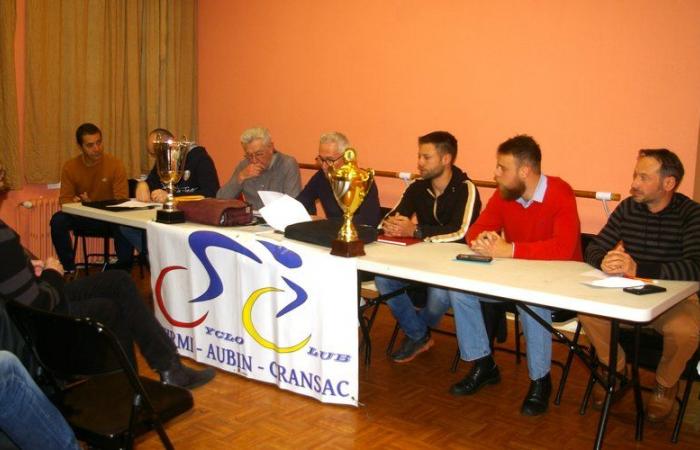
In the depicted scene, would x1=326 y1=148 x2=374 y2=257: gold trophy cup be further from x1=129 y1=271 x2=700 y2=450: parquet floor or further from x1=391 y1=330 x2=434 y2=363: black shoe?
x1=391 y1=330 x2=434 y2=363: black shoe

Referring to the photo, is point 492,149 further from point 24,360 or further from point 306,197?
point 24,360

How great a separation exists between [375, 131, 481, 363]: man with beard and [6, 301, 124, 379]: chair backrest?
1735mm

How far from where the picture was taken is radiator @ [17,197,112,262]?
5.17m

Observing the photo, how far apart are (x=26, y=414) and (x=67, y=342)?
0.20m

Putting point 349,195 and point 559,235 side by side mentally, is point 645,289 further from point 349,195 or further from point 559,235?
point 349,195

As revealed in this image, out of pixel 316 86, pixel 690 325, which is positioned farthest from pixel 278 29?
pixel 690 325

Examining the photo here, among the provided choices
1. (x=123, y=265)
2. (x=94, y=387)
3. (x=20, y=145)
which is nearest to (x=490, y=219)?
(x=94, y=387)

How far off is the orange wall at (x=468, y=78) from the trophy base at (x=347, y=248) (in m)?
1.92

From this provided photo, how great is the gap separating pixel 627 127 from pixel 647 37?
1.62 ft

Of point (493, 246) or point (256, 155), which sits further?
point (256, 155)

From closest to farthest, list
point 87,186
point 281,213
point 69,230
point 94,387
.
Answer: point 94,387 < point 281,213 < point 69,230 < point 87,186

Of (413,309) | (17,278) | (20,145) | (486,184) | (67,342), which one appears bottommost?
(413,309)

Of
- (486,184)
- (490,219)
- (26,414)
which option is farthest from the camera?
(486,184)

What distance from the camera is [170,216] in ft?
11.2
